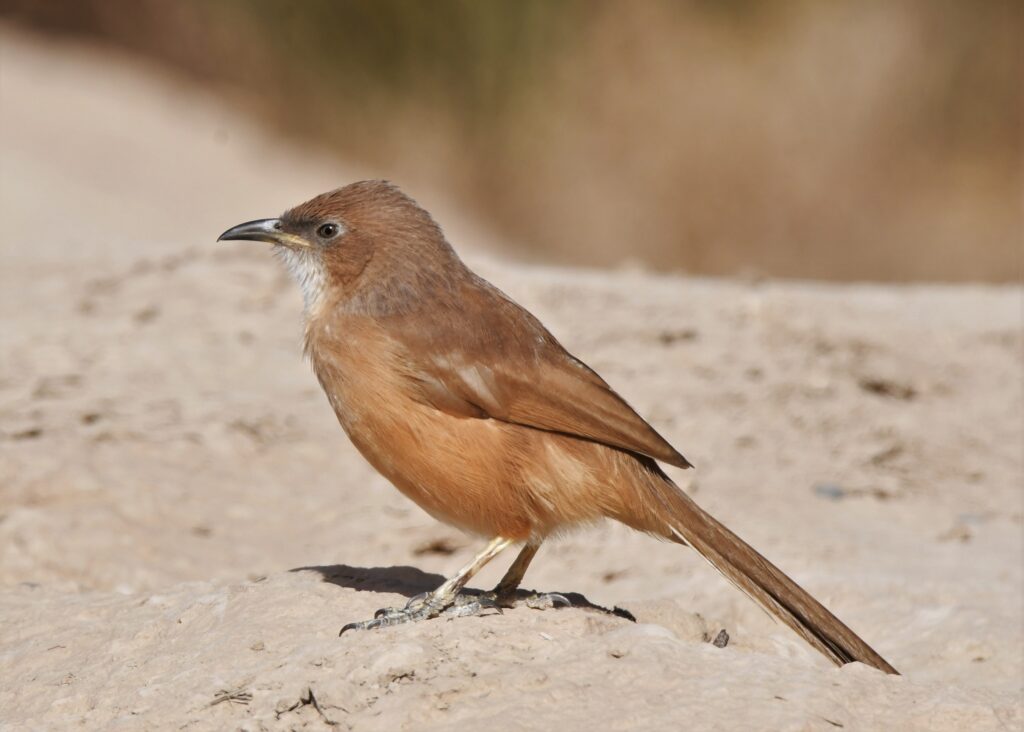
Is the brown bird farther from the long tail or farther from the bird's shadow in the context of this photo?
the bird's shadow

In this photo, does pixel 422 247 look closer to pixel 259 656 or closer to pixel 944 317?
pixel 259 656

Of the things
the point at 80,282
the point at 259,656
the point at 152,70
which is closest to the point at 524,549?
the point at 259,656

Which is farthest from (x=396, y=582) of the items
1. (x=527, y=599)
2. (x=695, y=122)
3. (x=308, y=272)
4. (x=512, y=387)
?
(x=695, y=122)

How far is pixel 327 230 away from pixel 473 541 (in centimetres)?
198

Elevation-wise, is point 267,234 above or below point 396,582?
above

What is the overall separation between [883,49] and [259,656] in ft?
41.2

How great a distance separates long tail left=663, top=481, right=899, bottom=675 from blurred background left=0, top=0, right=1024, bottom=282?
1040 centimetres

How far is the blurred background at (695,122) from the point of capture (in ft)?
49.8

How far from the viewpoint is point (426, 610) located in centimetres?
457

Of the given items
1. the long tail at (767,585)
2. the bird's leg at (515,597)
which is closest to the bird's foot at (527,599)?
the bird's leg at (515,597)

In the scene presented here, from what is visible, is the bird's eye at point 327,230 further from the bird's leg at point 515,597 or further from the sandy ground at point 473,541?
the bird's leg at point 515,597

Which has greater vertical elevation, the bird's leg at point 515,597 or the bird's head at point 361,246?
the bird's head at point 361,246

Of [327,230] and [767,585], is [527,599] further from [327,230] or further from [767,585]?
[327,230]

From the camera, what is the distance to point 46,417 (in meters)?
7.42
